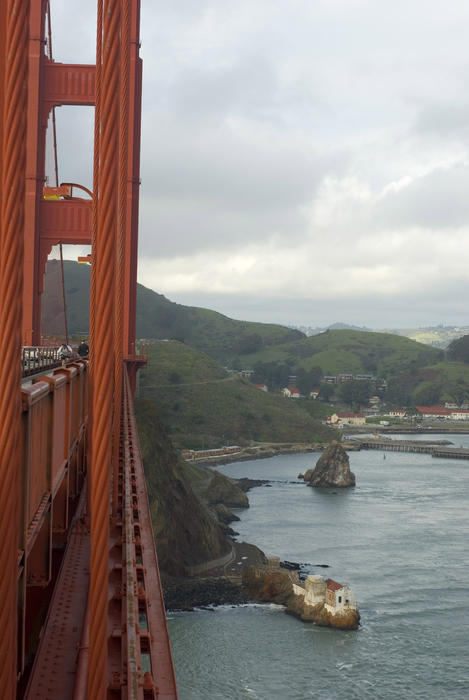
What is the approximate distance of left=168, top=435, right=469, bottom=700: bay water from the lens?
27.1m

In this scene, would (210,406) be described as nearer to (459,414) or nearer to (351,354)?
(459,414)

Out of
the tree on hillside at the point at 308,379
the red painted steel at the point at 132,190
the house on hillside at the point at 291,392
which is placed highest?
the red painted steel at the point at 132,190

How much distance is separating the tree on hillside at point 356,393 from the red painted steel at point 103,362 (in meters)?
138

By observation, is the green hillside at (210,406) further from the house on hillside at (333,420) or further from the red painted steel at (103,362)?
the red painted steel at (103,362)

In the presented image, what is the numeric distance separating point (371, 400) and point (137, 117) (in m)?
121

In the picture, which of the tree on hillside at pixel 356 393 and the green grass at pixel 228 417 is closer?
the green grass at pixel 228 417

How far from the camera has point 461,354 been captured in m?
163

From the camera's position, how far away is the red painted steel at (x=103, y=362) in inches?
103

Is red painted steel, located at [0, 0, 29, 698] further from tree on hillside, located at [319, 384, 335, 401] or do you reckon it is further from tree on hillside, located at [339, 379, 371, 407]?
tree on hillside, located at [319, 384, 335, 401]

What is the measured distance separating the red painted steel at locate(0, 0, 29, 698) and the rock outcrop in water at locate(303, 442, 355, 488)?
224 feet

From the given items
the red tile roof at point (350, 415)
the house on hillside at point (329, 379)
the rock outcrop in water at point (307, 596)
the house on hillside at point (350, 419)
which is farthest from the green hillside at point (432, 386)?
the rock outcrop in water at point (307, 596)

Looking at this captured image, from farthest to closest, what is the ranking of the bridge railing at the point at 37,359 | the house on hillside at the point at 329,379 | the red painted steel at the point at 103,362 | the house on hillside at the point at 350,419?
the house on hillside at the point at 329,379 → the house on hillside at the point at 350,419 → the bridge railing at the point at 37,359 → the red painted steel at the point at 103,362

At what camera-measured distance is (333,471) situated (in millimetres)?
69875

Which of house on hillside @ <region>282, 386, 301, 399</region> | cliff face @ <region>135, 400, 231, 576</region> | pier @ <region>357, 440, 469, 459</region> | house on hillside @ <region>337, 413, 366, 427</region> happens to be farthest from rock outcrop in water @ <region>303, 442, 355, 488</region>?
house on hillside @ <region>282, 386, 301, 399</region>
